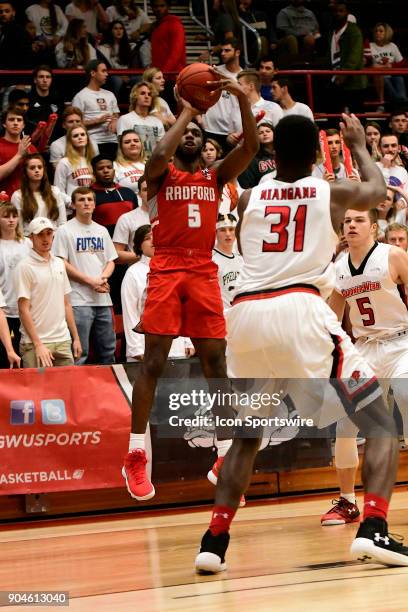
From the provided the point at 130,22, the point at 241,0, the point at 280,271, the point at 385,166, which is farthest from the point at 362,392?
the point at 241,0

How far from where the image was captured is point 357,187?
5598 millimetres

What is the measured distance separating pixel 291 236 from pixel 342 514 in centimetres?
278

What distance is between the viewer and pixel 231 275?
9766 mm

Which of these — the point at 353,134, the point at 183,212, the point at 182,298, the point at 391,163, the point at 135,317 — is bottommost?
the point at 135,317

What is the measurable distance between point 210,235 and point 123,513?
2859 mm

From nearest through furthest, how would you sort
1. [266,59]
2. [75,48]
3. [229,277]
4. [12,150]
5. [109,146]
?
[229,277]
[12,150]
[109,146]
[75,48]
[266,59]

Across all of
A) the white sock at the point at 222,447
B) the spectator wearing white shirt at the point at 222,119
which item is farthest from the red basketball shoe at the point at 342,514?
the spectator wearing white shirt at the point at 222,119

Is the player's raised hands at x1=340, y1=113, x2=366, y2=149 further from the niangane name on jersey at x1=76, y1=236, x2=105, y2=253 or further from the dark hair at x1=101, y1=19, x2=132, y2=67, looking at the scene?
the dark hair at x1=101, y1=19, x2=132, y2=67

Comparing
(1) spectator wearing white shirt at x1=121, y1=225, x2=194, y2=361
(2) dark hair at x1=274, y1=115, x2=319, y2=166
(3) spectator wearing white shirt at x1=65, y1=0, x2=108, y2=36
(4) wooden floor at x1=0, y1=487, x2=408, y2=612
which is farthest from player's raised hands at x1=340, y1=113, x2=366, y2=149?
(3) spectator wearing white shirt at x1=65, y1=0, x2=108, y2=36

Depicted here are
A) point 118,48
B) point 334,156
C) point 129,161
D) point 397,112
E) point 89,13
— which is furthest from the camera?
point 89,13

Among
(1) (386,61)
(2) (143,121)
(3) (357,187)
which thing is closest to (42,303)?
(2) (143,121)

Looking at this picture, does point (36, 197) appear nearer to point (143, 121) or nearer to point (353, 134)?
point (143, 121)

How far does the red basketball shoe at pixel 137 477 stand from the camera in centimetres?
667

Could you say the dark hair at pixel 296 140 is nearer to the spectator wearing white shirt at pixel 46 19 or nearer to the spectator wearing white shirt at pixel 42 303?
the spectator wearing white shirt at pixel 42 303
